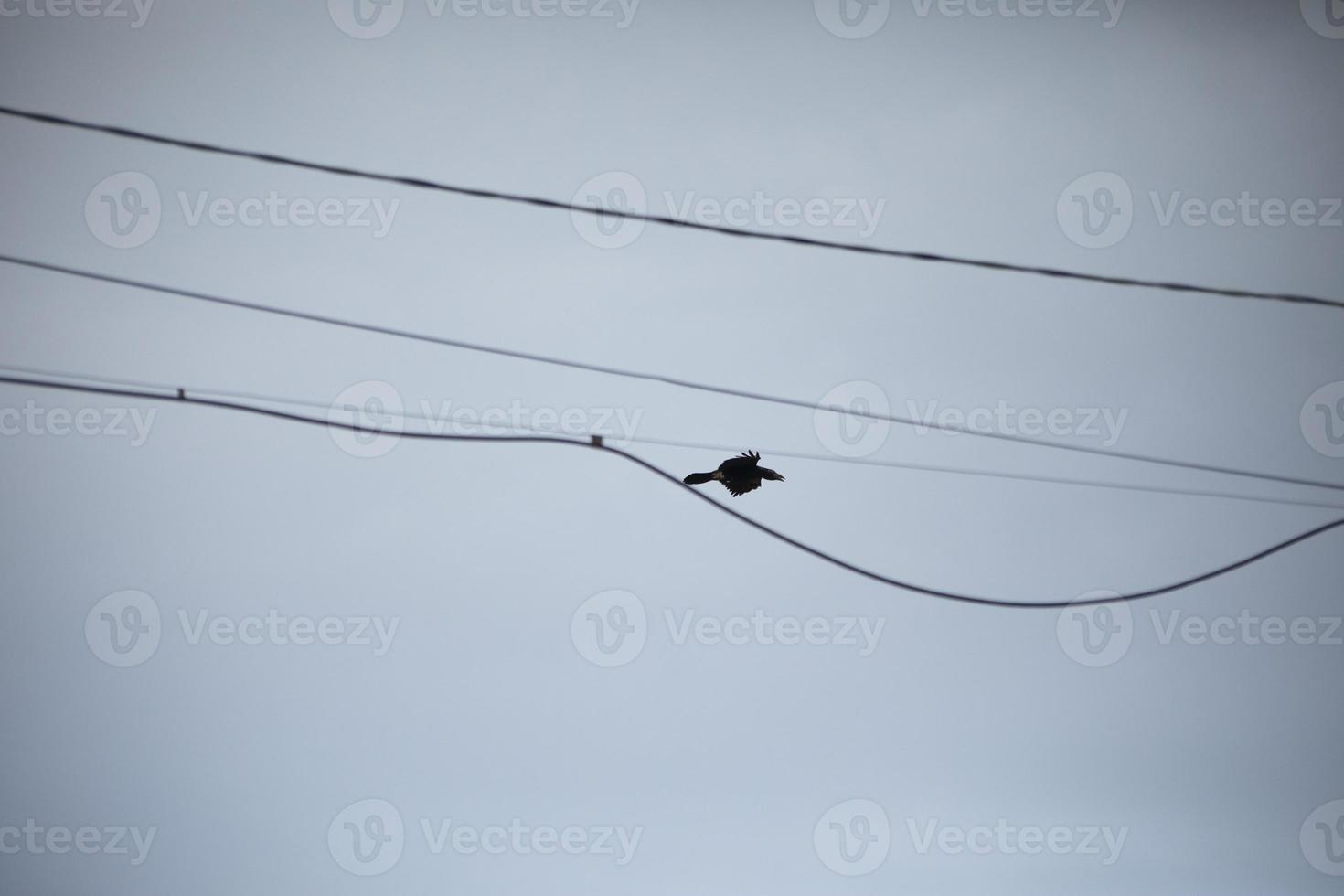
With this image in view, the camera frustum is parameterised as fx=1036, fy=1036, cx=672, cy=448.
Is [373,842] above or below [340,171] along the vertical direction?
below

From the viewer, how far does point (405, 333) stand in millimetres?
4965

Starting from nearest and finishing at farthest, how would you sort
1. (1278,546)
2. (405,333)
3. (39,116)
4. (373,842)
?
(39,116) < (405,333) < (1278,546) < (373,842)

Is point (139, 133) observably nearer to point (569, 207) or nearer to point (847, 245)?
point (569, 207)

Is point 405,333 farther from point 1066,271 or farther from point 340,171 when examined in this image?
point 1066,271

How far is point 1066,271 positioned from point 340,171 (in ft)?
10.4

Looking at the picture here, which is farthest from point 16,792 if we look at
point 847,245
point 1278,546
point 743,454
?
point 1278,546

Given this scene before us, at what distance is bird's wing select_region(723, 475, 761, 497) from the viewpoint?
16.4 feet

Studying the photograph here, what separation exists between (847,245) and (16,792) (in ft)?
40.1

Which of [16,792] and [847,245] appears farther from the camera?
[16,792]

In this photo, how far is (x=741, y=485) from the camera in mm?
4992

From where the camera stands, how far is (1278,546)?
5.67 metres

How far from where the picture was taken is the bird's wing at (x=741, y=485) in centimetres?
498

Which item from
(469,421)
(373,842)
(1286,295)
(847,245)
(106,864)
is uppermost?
(1286,295)

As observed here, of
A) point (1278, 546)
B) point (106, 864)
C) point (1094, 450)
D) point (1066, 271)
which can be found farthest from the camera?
point (106, 864)
